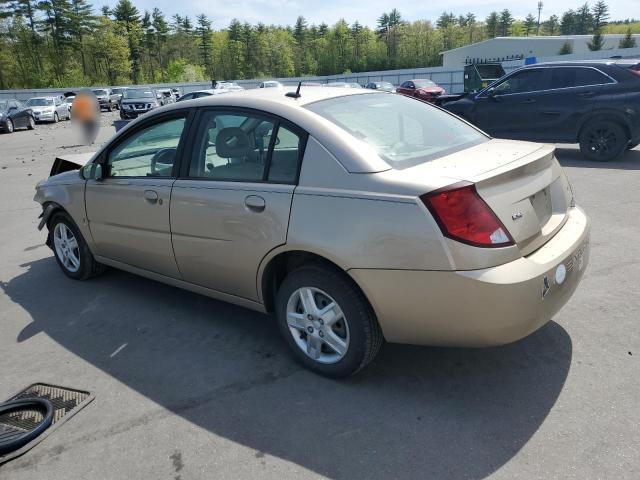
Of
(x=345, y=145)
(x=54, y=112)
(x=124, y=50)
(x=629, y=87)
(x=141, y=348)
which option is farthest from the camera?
(x=124, y=50)

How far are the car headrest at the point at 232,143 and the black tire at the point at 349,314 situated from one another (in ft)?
2.92

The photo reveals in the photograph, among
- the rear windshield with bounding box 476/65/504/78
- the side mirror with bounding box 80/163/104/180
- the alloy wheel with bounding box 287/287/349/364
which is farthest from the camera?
the rear windshield with bounding box 476/65/504/78

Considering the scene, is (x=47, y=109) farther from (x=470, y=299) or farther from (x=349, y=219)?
(x=470, y=299)

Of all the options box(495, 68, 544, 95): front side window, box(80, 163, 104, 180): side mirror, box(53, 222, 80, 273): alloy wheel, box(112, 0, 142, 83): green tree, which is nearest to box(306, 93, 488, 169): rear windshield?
box(80, 163, 104, 180): side mirror

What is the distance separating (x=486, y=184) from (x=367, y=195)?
1.93 feet

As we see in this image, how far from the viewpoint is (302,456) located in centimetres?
243

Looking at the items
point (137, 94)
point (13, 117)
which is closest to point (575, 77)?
point (13, 117)

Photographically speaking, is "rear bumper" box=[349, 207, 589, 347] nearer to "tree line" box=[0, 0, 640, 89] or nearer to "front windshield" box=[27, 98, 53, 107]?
"front windshield" box=[27, 98, 53, 107]

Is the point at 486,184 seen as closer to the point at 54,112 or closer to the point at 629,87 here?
the point at 629,87

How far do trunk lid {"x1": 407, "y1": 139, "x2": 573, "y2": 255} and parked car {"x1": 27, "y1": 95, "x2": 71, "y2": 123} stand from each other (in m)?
30.0

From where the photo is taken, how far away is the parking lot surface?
2.37m

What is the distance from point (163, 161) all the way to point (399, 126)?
1.73m

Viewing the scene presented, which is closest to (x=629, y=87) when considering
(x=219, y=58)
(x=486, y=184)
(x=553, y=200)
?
(x=553, y=200)

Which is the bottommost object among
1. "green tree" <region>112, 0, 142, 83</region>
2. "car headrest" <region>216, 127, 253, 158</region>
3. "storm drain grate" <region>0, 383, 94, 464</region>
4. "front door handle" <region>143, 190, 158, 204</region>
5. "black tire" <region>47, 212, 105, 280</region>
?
"storm drain grate" <region>0, 383, 94, 464</region>
